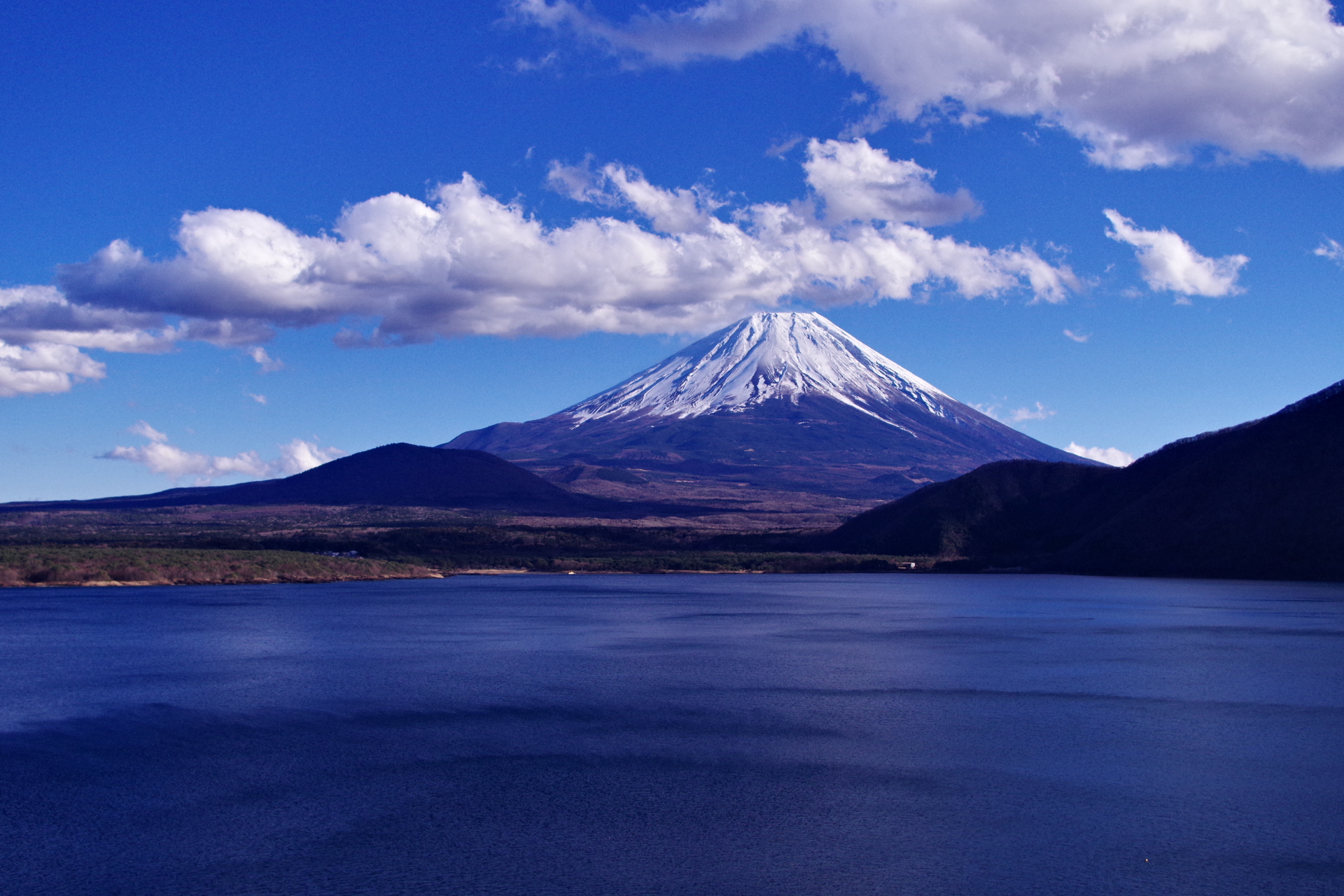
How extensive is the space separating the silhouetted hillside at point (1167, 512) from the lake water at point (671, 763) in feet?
128

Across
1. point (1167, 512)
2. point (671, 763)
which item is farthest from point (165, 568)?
point (1167, 512)

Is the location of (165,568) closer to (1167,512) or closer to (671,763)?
(671,763)

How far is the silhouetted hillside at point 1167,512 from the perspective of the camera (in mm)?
80875

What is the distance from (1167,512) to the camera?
299ft

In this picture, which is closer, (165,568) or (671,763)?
(671,763)

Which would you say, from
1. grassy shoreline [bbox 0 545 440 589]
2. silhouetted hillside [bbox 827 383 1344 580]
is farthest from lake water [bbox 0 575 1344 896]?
silhouetted hillside [bbox 827 383 1344 580]

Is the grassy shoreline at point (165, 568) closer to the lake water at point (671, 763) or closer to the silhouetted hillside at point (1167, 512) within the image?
the lake water at point (671, 763)

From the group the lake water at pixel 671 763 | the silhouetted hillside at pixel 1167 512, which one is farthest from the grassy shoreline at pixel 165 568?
the silhouetted hillside at pixel 1167 512

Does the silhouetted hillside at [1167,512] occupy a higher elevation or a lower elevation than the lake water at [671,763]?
higher

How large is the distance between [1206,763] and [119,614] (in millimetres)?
49928

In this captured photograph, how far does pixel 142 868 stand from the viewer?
15344 mm

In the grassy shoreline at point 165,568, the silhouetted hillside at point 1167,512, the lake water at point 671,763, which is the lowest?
the lake water at point 671,763

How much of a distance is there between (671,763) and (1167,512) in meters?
79.6

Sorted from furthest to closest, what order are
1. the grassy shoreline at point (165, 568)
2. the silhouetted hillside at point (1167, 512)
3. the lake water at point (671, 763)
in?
the silhouetted hillside at point (1167, 512), the grassy shoreline at point (165, 568), the lake water at point (671, 763)
